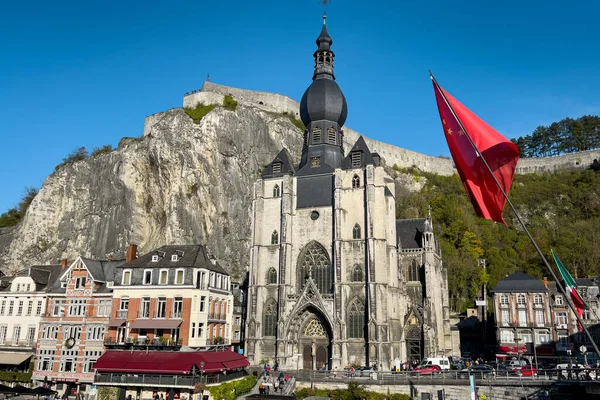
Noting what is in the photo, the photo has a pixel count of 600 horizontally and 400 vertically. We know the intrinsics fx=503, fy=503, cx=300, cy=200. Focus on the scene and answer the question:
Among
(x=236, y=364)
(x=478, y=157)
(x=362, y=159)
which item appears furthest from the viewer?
(x=362, y=159)


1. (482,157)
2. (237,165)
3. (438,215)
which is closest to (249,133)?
(237,165)

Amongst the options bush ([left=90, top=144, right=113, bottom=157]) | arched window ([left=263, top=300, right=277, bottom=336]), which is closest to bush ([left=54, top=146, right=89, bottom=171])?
bush ([left=90, top=144, right=113, bottom=157])

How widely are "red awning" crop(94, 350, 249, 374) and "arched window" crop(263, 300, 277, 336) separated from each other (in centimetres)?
693

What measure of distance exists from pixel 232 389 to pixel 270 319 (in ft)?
31.6

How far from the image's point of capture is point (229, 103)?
62.3m

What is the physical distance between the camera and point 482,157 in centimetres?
1066

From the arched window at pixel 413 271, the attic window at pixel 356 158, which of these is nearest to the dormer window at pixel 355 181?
the attic window at pixel 356 158

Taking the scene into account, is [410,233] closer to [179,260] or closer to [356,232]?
[356,232]

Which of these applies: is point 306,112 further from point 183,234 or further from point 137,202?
point 137,202

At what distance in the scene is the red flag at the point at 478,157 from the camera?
10906mm

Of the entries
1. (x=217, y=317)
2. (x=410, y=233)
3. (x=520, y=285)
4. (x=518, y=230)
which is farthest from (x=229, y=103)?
(x=518, y=230)

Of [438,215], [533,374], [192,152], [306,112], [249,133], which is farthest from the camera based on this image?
[438,215]

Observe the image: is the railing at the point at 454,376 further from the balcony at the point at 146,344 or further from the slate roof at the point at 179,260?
the slate roof at the point at 179,260

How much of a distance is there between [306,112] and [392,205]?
34.2ft
